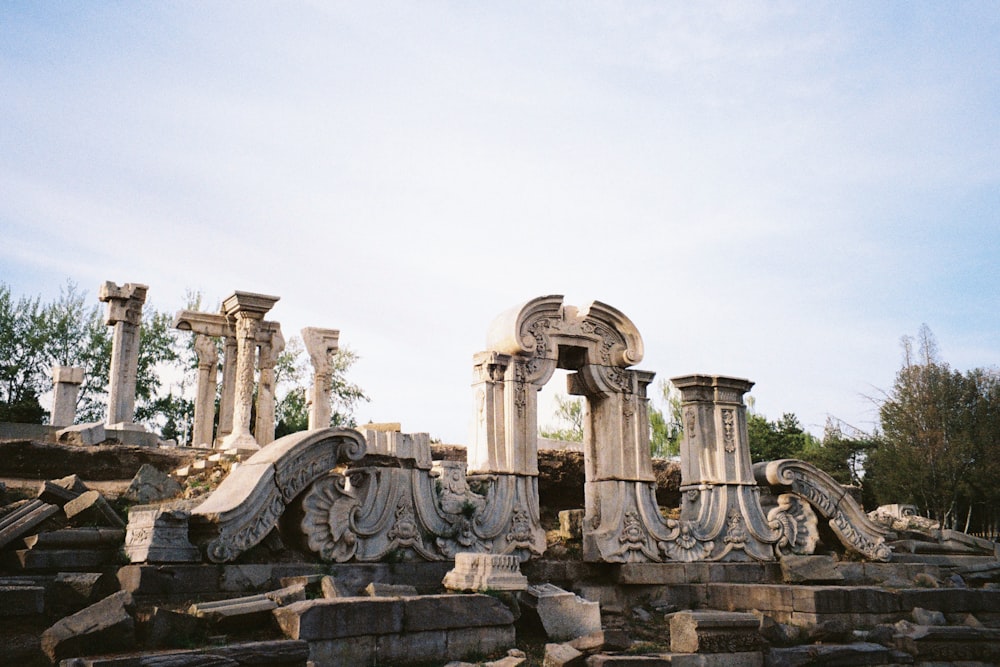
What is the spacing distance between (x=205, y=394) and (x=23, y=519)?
16.5 meters

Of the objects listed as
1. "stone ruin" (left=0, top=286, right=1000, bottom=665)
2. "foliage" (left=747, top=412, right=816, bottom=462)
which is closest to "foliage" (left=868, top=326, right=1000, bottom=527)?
"foliage" (left=747, top=412, right=816, bottom=462)

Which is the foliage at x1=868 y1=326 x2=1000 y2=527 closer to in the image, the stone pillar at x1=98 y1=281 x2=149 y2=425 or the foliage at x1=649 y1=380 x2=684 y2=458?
the foliage at x1=649 y1=380 x2=684 y2=458

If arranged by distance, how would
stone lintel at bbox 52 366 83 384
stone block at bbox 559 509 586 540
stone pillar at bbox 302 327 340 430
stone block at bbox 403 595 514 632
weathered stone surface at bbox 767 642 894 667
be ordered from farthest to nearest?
stone lintel at bbox 52 366 83 384 → stone pillar at bbox 302 327 340 430 → stone block at bbox 559 509 586 540 → weathered stone surface at bbox 767 642 894 667 → stone block at bbox 403 595 514 632

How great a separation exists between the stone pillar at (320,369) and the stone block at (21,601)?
15.6 metres

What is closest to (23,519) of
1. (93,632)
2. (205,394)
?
(93,632)

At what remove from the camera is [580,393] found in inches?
475

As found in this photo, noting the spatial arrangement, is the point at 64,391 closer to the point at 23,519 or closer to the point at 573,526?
the point at 573,526

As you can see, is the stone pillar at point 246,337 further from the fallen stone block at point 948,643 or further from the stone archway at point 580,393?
the fallen stone block at point 948,643

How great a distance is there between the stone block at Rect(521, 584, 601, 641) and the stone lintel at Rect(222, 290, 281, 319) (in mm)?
11686

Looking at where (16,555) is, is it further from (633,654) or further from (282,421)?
(282,421)

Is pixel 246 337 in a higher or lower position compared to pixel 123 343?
Result: lower

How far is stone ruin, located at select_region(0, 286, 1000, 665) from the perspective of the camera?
7.31 meters

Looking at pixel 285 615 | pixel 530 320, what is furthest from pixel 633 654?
pixel 530 320

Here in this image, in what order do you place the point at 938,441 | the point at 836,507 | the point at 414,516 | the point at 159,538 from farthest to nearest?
the point at 938,441
the point at 836,507
the point at 414,516
the point at 159,538
